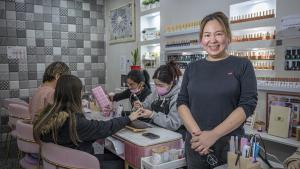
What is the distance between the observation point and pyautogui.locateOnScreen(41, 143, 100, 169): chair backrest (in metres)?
1.41

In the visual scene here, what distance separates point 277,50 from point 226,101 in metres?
1.58

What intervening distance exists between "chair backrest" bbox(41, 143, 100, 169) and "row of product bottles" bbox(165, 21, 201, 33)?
2340 millimetres

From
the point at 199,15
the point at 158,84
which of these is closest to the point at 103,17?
the point at 199,15

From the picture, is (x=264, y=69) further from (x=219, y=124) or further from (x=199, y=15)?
(x=219, y=124)

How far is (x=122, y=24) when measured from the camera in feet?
15.9

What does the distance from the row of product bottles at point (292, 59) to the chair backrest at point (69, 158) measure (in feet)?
6.34

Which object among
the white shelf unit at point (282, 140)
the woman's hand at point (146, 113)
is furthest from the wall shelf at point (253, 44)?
the woman's hand at point (146, 113)

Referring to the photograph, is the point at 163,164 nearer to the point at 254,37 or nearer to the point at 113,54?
the point at 254,37

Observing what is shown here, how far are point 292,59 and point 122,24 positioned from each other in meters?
3.11

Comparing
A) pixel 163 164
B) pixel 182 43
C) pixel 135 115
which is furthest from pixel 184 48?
pixel 163 164

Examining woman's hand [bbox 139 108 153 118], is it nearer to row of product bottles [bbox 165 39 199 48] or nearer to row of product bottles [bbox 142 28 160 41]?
row of product bottles [bbox 165 39 199 48]

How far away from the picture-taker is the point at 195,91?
1339 mm

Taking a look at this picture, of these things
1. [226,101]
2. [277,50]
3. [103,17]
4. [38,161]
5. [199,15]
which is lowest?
[38,161]

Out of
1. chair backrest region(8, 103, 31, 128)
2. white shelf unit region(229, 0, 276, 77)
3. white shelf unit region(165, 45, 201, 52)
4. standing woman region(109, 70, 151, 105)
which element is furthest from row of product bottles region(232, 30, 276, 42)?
chair backrest region(8, 103, 31, 128)
